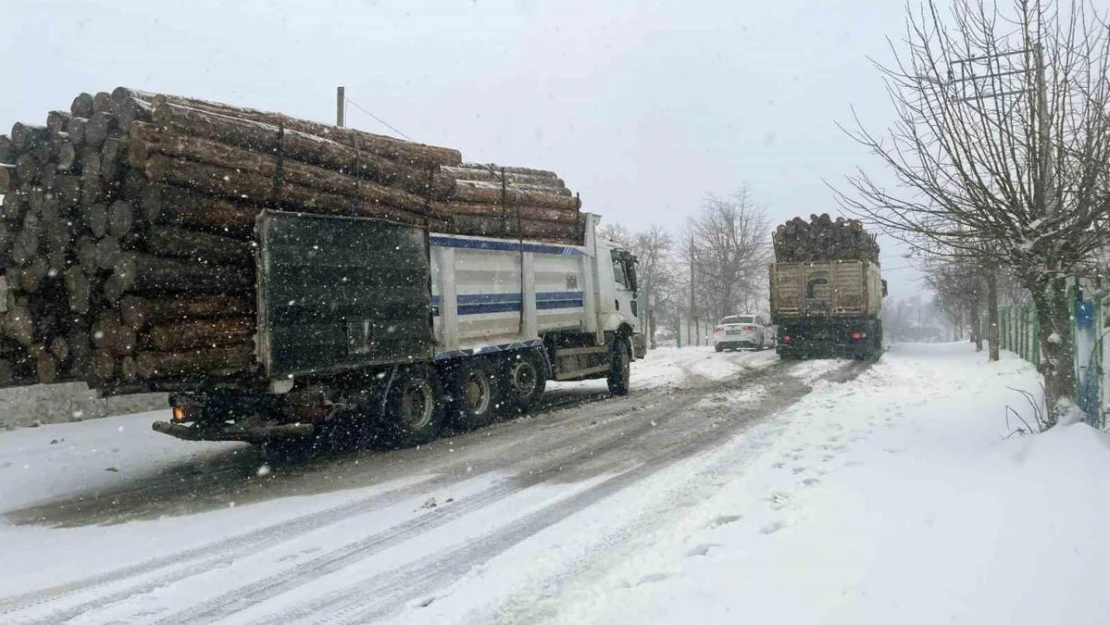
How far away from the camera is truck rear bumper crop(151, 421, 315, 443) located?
26.7 feet

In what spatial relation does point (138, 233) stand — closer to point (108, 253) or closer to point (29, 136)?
point (108, 253)

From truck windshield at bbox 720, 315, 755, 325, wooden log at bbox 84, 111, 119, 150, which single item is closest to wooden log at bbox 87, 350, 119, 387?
wooden log at bbox 84, 111, 119, 150

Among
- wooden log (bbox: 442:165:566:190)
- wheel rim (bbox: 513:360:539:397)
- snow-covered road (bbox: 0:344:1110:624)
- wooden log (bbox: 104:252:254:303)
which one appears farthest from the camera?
wheel rim (bbox: 513:360:539:397)

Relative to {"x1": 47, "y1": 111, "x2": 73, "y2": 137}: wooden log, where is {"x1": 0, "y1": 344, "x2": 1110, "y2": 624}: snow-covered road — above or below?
below

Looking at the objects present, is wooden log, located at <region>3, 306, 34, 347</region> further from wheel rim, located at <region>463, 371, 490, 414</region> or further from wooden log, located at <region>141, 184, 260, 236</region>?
wheel rim, located at <region>463, 371, 490, 414</region>

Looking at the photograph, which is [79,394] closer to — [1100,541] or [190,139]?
[190,139]

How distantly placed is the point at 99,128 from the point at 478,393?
18.9 feet

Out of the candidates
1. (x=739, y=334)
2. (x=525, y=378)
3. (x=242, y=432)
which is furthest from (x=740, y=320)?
(x=242, y=432)

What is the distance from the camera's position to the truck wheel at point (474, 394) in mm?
10609

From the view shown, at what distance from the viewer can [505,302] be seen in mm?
11555

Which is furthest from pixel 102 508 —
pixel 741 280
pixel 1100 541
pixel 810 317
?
pixel 741 280

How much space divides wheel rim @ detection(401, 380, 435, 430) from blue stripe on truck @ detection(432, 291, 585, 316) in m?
0.94

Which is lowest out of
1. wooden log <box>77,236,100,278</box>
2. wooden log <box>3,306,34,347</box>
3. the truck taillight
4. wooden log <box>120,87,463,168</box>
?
the truck taillight

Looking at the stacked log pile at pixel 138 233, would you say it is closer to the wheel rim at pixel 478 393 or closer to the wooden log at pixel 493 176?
the wooden log at pixel 493 176
